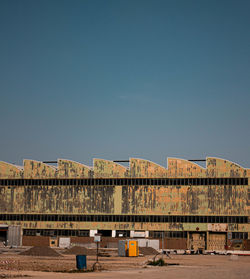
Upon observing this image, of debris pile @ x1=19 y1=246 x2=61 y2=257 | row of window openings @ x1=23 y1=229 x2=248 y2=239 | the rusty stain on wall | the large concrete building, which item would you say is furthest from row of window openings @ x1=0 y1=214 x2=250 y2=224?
debris pile @ x1=19 y1=246 x2=61 y2=257

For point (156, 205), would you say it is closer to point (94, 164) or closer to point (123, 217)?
point (123, 217)

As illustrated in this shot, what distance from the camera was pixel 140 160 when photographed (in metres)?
106

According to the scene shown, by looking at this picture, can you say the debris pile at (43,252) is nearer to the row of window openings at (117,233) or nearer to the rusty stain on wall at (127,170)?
the row of window openings at (117,233)

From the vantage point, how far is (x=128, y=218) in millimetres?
106688

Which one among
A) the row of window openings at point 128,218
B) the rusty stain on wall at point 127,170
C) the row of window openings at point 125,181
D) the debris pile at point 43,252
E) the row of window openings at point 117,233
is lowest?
the debris pile at point 43,252

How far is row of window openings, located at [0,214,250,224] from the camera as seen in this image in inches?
Answer: 3996

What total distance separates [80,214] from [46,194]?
8.57 meters

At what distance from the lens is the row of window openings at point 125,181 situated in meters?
102

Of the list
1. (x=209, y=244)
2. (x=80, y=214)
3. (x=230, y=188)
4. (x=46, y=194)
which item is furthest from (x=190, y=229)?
(x=46, y=194)

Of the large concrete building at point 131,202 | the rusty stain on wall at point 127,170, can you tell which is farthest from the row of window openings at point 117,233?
the rusty stain on wall at point 127,170

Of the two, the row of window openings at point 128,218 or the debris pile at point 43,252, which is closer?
the debris pile at point 43,252

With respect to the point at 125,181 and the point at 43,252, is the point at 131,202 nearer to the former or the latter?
the point at 125,181

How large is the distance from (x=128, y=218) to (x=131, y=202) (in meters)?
3.33

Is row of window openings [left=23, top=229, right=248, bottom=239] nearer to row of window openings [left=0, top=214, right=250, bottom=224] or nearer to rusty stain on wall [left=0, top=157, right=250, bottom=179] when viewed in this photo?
row of window openings [left=0, top=214, right=250, bottom=224]
